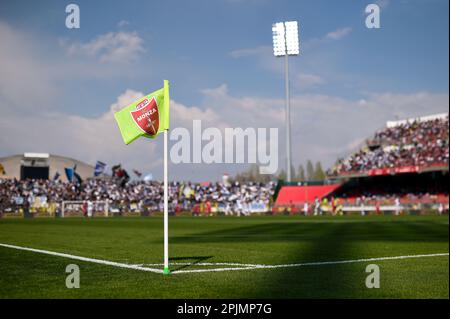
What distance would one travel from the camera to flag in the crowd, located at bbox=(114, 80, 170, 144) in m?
9.98

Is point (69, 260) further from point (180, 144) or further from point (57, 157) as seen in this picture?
point (57, 157)

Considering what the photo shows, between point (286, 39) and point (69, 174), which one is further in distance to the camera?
point (69, 174)

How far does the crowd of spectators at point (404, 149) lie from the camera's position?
57562 millimetres

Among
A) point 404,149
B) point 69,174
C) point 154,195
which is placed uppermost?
point 404,149

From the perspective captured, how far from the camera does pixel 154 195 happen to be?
70.6 metres

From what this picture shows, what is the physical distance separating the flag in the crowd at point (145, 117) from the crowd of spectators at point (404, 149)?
167ft

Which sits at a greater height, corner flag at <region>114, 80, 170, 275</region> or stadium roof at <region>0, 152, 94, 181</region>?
stadium roof at <region>0, 152, 94, 181</region>

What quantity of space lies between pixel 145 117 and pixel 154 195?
6150 cm

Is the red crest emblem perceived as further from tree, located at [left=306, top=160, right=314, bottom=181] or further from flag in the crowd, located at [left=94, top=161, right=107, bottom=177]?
tree, located at [left=306, top=160, right=314, bottom=181]

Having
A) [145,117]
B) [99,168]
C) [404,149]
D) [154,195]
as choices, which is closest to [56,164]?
[99,168]

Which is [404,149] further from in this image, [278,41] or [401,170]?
[278,41]

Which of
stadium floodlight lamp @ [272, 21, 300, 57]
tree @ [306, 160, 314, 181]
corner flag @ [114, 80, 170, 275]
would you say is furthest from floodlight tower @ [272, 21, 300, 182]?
tree @ [306, 160, 314, 181]

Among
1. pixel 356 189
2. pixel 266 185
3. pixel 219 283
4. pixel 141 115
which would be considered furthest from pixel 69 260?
pixel 266 185

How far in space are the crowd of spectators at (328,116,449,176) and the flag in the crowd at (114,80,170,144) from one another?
5076 centimetres
